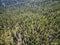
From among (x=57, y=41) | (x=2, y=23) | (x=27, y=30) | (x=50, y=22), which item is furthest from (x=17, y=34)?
(x=57, y=41)

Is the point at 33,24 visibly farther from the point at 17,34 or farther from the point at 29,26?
the point at 17,34

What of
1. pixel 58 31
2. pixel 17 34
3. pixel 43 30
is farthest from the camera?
pixel 17 34

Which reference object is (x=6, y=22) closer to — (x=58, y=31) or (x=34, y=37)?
(x=34, y=37)

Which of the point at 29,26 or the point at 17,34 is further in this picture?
the point at 29,26

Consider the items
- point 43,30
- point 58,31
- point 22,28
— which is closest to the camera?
point 58,31

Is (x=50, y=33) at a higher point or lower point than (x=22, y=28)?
higher

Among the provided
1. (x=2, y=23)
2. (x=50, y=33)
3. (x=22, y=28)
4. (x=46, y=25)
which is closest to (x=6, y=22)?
(x=2, y=23)

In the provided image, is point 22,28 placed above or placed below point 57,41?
below

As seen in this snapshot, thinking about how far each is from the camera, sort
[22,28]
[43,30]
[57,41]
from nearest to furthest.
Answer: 1. [57,41]
2. [43,30]
3. [22,28]

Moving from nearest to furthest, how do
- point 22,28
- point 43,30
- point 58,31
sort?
point 58,31, point 43,30, point 22,28
